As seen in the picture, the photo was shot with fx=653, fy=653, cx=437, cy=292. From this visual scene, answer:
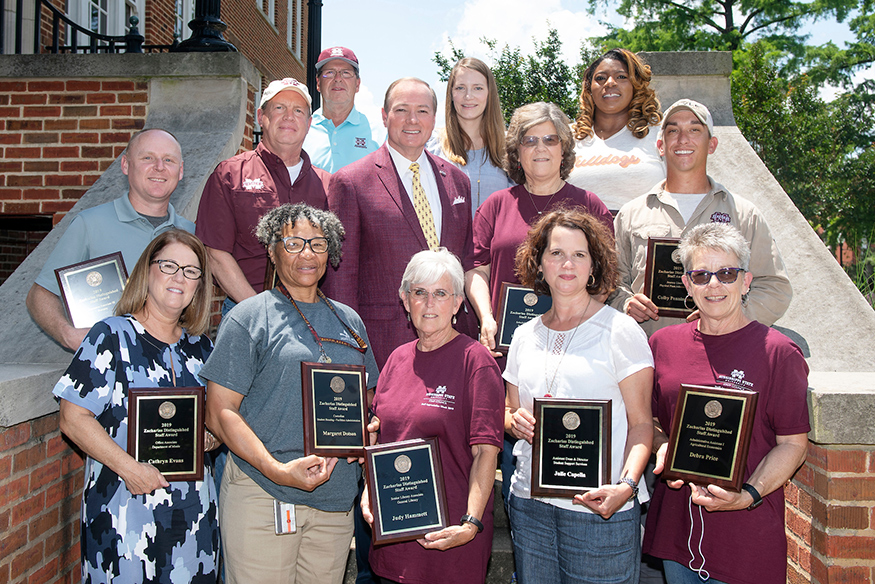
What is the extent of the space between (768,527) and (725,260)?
1060mm

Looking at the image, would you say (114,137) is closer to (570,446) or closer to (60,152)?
(60,152)

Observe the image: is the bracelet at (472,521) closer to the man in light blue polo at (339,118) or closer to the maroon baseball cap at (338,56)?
the man in light blue polo at (339,118)

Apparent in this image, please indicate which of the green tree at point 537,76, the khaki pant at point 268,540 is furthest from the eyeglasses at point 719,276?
the green tree at point 537,76

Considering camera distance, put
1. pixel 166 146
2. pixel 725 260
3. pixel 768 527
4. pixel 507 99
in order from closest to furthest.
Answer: pixel 768 527, pixel 725 260, pixel 166 146, pixel 507 99

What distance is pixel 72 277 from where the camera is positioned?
3.16 m

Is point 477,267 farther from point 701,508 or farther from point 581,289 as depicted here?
point 701,508

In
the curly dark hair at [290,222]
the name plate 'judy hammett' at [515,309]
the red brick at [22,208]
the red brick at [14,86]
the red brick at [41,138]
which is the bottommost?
the name plate 'judy hammett' at [515,309]

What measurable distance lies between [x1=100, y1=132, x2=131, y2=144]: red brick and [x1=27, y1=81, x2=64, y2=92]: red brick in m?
0.57

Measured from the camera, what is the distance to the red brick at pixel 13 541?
293 centimetres

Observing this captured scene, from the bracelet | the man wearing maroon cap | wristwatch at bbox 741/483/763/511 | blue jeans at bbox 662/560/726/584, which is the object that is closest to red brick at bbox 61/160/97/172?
the man wearing maroon cap

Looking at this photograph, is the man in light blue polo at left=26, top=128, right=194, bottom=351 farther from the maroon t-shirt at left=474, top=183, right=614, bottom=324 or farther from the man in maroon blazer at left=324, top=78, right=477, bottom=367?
the maroon t-shirt at left=474, top=183, right=614, bottom=324

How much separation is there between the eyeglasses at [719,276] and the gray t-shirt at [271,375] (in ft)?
5.21

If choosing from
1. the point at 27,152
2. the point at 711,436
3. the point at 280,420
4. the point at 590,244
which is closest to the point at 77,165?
the point at 27,152

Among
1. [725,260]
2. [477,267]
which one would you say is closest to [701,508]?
[725,260]
